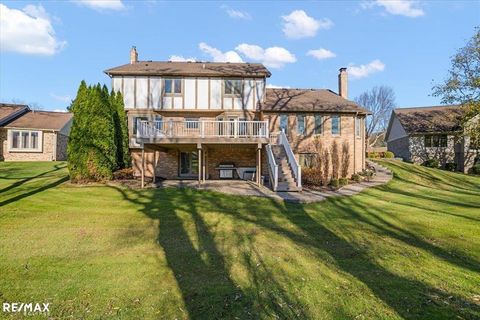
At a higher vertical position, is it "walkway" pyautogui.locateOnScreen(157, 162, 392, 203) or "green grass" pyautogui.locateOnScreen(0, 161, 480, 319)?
"walkway" pyautogui.locateOnScreen(157, 162, 392, 203)

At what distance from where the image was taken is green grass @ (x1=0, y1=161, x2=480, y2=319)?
17.8ft

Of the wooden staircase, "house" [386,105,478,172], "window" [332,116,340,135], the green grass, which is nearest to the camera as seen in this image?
the green grass

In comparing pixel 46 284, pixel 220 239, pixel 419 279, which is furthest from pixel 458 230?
pixel 46 284

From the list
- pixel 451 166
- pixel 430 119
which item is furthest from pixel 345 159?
pixel 430 119

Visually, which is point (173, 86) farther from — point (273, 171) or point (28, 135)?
point (28, 135)

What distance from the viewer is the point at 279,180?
17109 mm

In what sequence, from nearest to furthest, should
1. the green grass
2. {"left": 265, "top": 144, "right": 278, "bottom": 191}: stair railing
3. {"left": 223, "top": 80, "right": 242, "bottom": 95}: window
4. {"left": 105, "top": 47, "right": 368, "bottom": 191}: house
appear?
the green grass < {"left": 265, "top": 144, "right": 278, "bottom": 191}: stair railing < {"left": 105, "top": 47, "right": 368, "bottom": 191}: house < {"left": 223, "top": 80, "right": 242, "bottom": 95}: window

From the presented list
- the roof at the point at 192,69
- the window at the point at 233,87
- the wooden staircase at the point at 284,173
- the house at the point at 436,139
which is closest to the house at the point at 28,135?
the roof at the point at 192,69

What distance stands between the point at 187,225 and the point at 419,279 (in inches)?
249

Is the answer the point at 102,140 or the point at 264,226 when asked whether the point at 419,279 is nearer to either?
the point at 264,226

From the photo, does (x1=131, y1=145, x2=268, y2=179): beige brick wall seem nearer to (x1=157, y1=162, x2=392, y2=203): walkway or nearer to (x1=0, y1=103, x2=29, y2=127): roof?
(x1=157, y1=162, x2=392, y2=203): walkway

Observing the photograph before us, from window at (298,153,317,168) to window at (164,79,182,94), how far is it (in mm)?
9248

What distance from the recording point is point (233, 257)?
24.7 feet

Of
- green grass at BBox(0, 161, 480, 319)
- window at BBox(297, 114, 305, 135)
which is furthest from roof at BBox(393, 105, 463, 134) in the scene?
green grass at BBox(0, 161, 480, 319)
